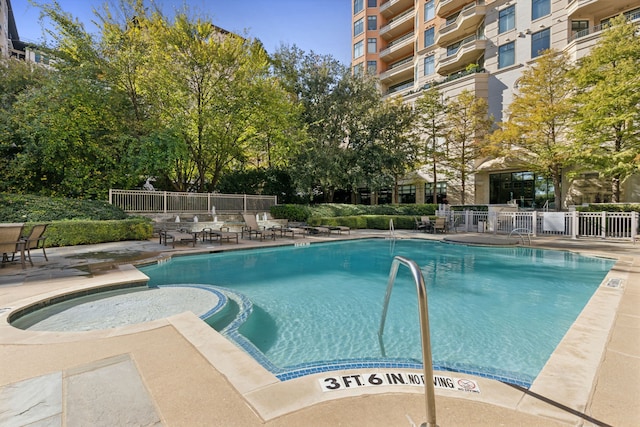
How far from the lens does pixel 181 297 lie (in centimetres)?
531

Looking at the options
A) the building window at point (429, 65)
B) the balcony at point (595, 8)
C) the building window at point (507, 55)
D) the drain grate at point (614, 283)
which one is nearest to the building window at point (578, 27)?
the balcony at point (595, 8)

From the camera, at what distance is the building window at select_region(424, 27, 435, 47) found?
93.3 ft

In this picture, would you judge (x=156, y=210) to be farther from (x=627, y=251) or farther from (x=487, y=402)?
(x=627, y=251)

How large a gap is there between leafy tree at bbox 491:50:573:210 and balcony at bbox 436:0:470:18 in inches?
431

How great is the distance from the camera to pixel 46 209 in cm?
1101

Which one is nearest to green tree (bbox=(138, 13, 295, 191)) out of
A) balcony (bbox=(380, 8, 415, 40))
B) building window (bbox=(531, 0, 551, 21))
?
building window (bbox=(531, 0, 551, 21))

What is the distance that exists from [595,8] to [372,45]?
19878 millimetres

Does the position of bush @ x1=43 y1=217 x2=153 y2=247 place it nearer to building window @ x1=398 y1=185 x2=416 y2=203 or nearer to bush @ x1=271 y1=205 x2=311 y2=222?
bush @ x1=271 y1=205 x2=311 y2=222

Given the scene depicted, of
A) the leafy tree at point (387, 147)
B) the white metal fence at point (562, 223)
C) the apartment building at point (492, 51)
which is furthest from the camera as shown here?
the leafy tree at point (387, 147)

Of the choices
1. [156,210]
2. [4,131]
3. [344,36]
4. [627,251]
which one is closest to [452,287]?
[627,251]

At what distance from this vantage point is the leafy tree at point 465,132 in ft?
73.1

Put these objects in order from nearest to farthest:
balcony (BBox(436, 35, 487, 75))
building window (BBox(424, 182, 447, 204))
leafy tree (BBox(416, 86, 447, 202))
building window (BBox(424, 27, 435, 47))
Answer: leafy tree (BBox(416, 86, 447, 202)) → balcony (BBox(436, 35, 487, 75)) → building window (BBox(424, 182, 447, 204)) → building window (BBox(424, 27, 435, 47))

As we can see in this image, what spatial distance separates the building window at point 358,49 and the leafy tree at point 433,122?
13.4 meters

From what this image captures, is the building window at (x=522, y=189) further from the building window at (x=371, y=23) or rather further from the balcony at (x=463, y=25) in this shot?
the building window at (x=371, y=23)
